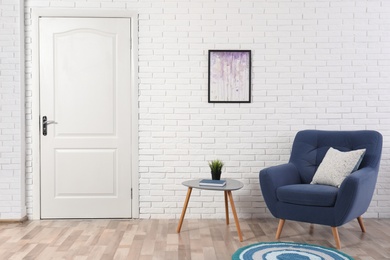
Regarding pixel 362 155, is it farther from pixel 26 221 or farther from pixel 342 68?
pixel 26 221

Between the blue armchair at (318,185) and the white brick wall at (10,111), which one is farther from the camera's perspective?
the white brick wall at (10,111)

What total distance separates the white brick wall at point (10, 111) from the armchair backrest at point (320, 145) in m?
2.77

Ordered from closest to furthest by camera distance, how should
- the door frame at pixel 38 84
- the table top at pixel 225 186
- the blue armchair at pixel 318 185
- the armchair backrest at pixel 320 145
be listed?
1. the blue armchair at pixel 318 185
2. the table top at pixel 225 186
3. the armchair backrest at pixel 320 145
4. the door frame at pixel 38 84

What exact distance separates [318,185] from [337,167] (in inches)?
9.2

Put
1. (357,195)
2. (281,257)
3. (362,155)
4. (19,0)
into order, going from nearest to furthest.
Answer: (281,257), (357,195), (362,155), (19,0)

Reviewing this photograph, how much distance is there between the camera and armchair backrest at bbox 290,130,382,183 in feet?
13.9

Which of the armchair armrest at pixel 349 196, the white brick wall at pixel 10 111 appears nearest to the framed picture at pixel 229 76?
the armchair armrest at pixel 349 196

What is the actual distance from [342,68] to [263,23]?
97cm

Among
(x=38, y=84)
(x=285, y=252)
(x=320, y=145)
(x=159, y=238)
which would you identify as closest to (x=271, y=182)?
(x=285, y=252)

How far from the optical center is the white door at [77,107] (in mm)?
4781

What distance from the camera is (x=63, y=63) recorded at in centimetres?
479

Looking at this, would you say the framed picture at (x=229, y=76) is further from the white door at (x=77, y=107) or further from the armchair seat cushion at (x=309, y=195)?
the armchair seat cushion at (x=309, y=195)

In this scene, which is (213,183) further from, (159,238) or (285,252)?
(285,252)

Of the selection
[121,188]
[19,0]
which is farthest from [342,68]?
[19,0]
